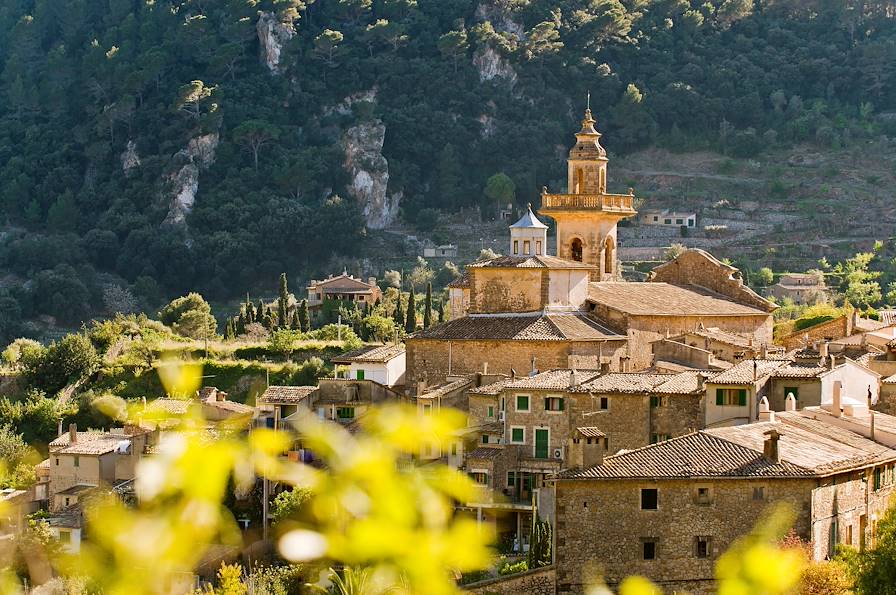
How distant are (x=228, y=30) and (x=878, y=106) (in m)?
38.0

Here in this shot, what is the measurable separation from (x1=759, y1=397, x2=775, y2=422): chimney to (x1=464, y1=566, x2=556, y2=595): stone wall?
5.28 meters

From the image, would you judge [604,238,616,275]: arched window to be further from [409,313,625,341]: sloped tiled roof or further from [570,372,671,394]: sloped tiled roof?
[570,372,671,394]: sloped tiled roof

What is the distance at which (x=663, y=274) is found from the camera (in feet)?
164

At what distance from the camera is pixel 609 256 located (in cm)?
5012

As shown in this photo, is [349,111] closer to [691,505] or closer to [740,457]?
[740,457]

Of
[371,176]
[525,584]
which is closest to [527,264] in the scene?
[525,584]

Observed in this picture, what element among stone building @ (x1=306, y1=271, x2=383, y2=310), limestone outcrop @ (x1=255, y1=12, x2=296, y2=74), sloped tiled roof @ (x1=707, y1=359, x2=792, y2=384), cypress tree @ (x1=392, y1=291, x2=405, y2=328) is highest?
limestone outcrop @ (x1=255, y1=12, x2=296, y2=74)

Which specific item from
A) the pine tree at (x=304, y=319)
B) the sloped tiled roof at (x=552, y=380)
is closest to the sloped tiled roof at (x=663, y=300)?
the sloped tiled roof at (x=552, y=380)

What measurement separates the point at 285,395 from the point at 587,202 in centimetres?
1281

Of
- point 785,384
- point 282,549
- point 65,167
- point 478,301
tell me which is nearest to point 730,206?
point 65,167

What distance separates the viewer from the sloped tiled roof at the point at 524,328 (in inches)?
1554

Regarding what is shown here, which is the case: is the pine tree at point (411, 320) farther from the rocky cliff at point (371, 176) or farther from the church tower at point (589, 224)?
the rocky cliff at point (371, 176)

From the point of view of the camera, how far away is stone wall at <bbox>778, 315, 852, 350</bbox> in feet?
153

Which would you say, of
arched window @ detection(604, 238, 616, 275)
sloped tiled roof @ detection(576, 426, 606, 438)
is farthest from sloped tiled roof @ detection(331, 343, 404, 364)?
sloped tiled roof @ detection(576, 426, 606, 438)
